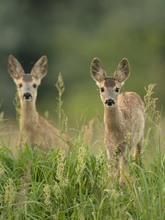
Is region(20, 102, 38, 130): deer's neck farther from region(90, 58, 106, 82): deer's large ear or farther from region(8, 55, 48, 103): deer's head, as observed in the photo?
region(90, 58, 106, 82): deer's large ear

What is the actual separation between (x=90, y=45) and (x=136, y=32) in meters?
1.29

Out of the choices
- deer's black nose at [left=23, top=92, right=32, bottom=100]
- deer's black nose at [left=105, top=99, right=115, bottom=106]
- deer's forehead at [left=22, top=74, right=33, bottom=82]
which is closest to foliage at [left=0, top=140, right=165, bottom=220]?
deer's black nose at [left=105, top=99, right=115, bottom=106]

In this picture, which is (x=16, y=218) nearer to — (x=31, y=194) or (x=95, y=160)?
(x=31, y=194)

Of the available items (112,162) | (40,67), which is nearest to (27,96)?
(40,67)

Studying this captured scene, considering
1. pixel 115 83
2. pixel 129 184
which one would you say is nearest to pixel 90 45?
pixel 115 83

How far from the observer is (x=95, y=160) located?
33.1ft

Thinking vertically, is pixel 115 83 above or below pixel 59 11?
below

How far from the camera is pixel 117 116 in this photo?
1116 centimetres

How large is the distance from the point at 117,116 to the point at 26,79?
2.10 m

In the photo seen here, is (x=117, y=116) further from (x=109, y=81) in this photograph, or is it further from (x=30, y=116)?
(x=30, y=116)

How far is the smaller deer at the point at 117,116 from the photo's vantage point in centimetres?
1085

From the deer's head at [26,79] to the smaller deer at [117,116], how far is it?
1400mm

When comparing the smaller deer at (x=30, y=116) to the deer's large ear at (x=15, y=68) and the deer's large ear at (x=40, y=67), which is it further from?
the deer's large ear at (x=40, y=67)

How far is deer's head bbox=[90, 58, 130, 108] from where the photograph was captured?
10992 millimetres
